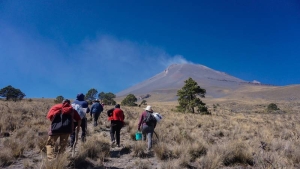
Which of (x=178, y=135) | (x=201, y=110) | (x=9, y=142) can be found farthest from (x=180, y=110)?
(x=9, y=142)

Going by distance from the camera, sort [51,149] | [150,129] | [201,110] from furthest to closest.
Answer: [201,110], [150,129], [51,149]

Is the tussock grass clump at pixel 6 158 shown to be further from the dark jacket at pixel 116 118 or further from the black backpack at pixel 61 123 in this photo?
the dark jacket at pixel 116 118

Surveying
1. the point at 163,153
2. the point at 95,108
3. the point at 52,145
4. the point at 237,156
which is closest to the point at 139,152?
the point at 163,153

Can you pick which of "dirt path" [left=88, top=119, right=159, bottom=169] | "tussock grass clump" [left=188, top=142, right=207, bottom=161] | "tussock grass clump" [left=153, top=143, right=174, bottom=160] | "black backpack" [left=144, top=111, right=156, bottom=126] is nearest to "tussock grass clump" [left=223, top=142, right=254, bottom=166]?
"tussock grass clump" [left=188, top=142, right=207, bottom=161]

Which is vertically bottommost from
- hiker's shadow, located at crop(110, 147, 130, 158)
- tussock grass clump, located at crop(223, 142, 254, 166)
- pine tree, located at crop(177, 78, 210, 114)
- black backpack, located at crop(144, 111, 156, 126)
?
tussock grass clump, located at crop(223, 142, 254, 166)

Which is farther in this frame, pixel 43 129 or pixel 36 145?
pixel 43 129

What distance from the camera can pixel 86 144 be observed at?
21.8 feet

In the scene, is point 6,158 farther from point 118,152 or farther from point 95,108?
point 95,108

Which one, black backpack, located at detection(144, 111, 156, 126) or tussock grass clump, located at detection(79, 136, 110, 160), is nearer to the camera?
tussock grass clump, located at detection(79, 136, 110, 160)

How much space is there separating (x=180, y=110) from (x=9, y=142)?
22454mm

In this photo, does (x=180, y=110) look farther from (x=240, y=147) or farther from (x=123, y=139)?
(x=240, y=147)

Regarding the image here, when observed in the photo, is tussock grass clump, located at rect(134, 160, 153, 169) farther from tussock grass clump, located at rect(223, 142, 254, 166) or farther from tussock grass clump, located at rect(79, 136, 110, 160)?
tussock grass clump, located at rect(223, 142, 254, 166)

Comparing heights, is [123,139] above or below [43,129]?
below

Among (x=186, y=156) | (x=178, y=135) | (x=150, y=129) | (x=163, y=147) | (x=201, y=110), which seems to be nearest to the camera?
(x=186, y=156)
